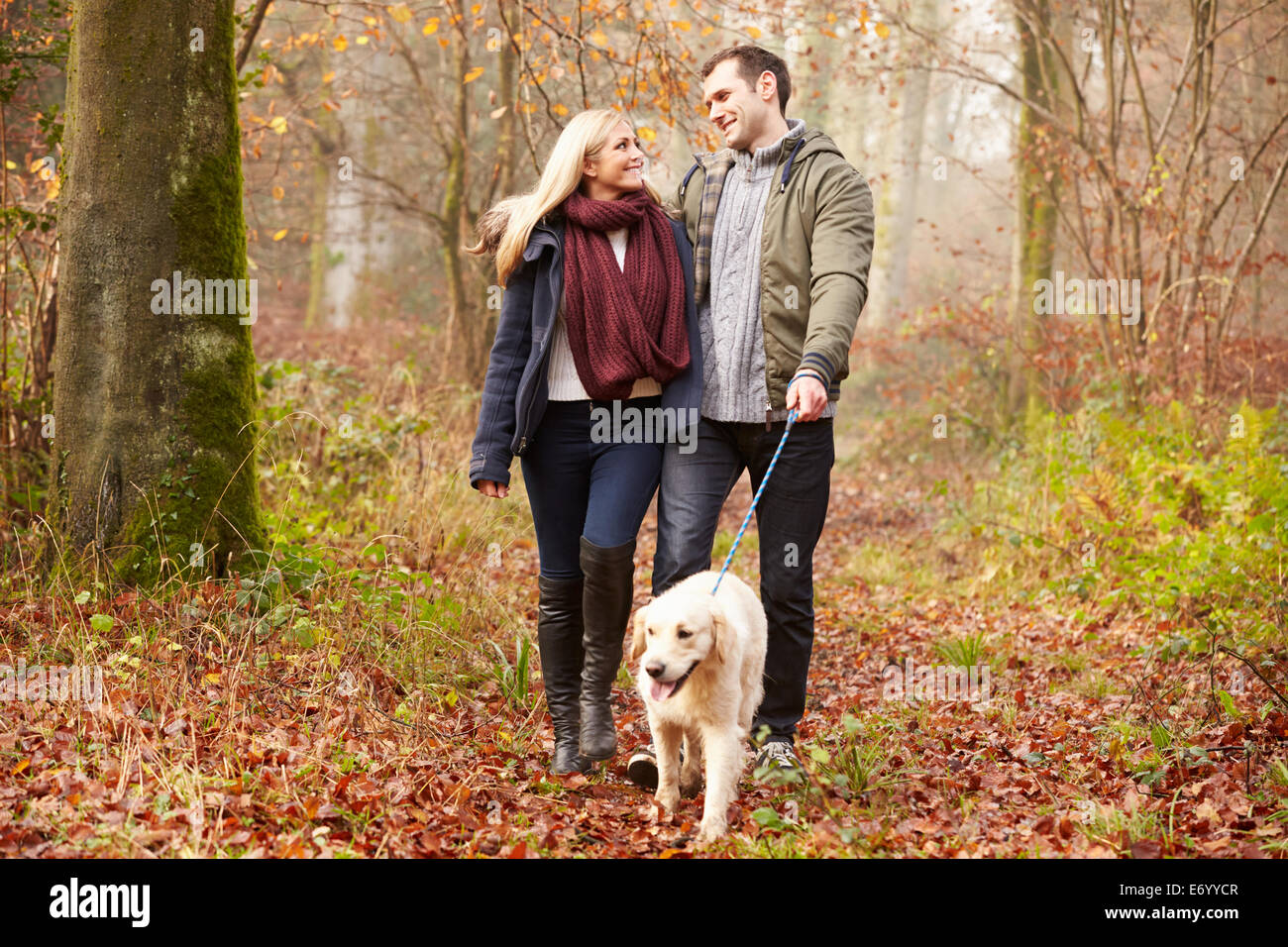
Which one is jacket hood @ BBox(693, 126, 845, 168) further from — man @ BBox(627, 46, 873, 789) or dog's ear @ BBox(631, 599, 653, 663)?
dog's ear @ BBox(631, 599, 653, 663)

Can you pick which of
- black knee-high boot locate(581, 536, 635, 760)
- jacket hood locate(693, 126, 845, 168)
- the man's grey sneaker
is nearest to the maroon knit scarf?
jacket hood locate(693, 126, 845, 168)

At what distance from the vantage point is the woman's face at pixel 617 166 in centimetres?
386

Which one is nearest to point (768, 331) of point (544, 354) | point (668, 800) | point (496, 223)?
point (544, 354)

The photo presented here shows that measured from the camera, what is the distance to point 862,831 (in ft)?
10.8

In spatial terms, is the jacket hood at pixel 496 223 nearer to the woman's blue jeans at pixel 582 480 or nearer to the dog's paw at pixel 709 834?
the woman's blue jeans at pixel 582 480

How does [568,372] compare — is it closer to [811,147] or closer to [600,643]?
[600,643]

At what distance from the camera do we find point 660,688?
3.31 meters

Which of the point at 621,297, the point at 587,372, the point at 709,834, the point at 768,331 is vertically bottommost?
the point at 709,834

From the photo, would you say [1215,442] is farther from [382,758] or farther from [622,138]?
[382,758]

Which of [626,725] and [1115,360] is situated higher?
[1115,360]

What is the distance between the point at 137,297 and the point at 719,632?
3.02 meters

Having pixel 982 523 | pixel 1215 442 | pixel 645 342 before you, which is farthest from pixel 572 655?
pixel 1215 442

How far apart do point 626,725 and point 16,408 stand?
11.2ft

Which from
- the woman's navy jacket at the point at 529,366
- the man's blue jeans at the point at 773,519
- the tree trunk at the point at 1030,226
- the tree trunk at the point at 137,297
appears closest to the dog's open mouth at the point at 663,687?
the man's blue jeans at the point at 773,519
